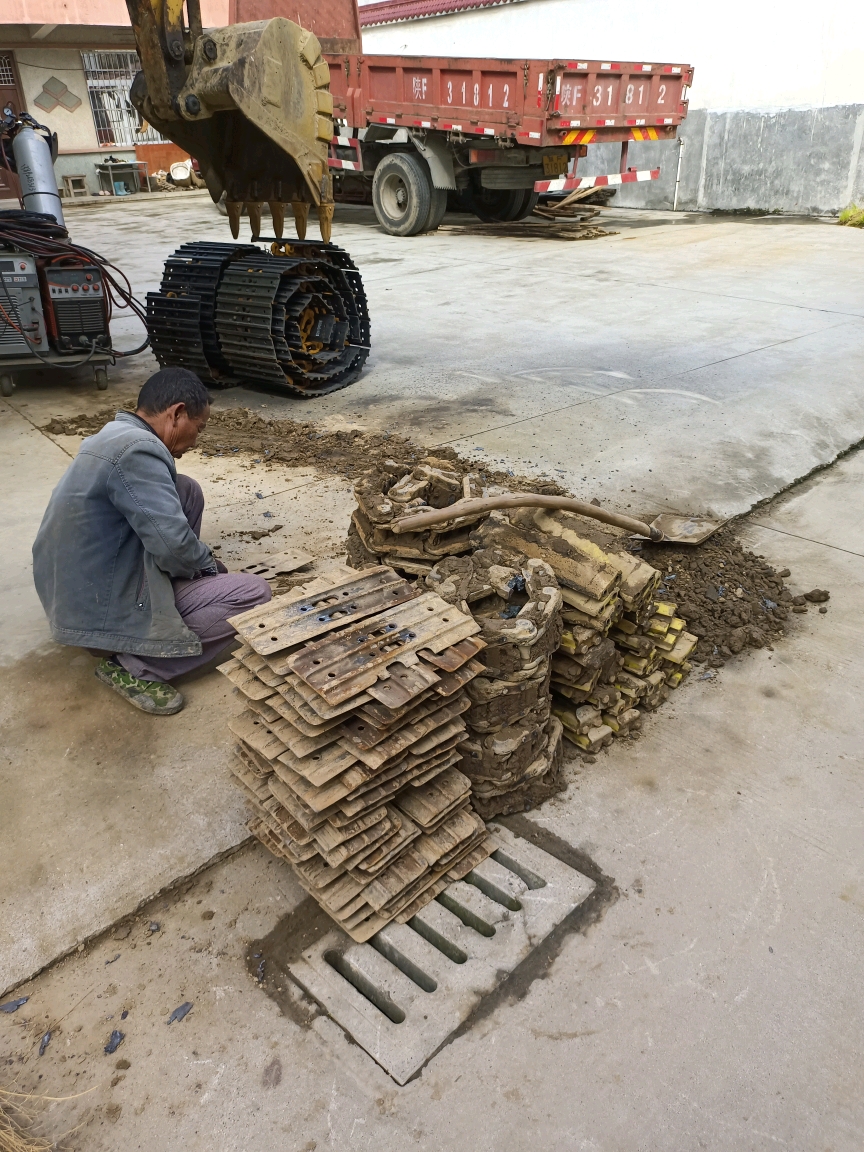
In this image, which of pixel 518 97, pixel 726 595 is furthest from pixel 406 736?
pixel 518 97

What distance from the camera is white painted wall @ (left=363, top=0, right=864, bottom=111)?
13875mm

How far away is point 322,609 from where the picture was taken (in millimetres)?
2502

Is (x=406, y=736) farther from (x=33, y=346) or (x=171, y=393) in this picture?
(x=33, y=346)

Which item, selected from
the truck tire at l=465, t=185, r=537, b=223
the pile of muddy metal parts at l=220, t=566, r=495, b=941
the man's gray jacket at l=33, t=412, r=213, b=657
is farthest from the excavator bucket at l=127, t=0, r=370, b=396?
the truck tire at l=465, t=185, r=537, b=223

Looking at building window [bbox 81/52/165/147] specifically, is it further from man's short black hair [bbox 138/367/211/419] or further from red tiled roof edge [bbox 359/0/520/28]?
man's short black hair [bbox 138/367/211/419]

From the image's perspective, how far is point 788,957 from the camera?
7.29 ft

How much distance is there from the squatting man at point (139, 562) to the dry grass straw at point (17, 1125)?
4.56 feet

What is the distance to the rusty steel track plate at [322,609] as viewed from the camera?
2.35m

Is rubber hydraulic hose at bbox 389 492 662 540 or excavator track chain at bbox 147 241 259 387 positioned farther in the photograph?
excavator track chain at bbox 147 241 259 387

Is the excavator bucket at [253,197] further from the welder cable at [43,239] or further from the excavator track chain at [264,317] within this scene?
the welder cable at [43,239]

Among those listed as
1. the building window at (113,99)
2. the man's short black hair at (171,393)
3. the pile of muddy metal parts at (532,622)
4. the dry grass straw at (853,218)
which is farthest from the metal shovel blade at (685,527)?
the building window at (113,99)

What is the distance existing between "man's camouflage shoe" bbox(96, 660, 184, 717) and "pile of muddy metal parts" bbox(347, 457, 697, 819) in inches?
33.9

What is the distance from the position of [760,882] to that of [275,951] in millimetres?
1396

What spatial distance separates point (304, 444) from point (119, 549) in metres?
2.65
